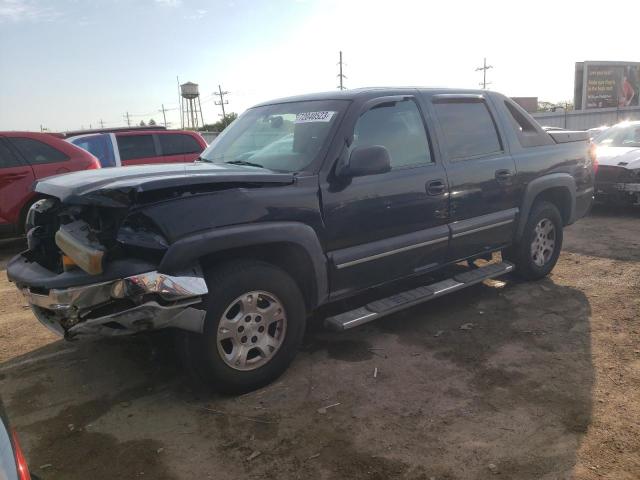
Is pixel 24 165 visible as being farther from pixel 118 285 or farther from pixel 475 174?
pixel 475 174

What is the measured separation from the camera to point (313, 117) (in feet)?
12.5

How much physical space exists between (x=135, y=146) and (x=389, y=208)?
712 centimetres

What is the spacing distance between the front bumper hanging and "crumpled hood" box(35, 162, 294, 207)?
46 centimetres

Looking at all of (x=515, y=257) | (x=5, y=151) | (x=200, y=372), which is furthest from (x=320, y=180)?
(x=5, y=151)

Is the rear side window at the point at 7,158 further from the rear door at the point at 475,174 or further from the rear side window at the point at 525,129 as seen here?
the rear side window at the point at 525,129

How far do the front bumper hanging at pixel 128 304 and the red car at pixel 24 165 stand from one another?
16.3ft

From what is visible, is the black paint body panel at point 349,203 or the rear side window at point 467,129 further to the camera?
the rear side window at point 467,129

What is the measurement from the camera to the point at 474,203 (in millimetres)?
4426

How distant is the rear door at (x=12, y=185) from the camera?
7012 mm

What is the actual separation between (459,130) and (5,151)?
6.22 metres

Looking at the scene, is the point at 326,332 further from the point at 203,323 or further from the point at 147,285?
the point at 147,285

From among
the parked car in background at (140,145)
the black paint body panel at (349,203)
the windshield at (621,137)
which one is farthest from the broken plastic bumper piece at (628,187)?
the parked car in background at (140,145)

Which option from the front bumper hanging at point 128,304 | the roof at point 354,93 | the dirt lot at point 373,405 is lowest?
the dirt lot at point 373,405

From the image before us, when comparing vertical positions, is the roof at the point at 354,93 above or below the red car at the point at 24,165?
above
